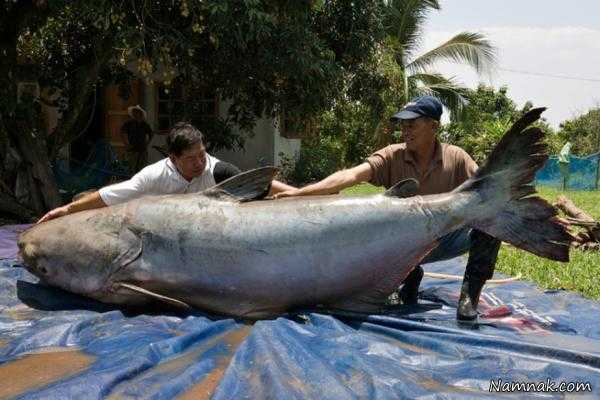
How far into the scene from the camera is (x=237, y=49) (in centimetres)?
931

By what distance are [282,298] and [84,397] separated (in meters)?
1.31

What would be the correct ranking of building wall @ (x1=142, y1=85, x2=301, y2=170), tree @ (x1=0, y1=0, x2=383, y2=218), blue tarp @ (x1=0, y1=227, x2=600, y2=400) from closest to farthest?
blue tarp @ (x1=0, y1=227, x2=600, y2=400) < tree @ (x1=0, y1=0, x2=383, y2=218) < building wall @ (x1=142, y1=85, x2=301, y2=170)

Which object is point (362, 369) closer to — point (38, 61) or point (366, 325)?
point (366, 325)

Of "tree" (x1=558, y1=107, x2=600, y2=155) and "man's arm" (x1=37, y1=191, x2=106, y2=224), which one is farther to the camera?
"tree" (x1=558, y1=107, x2=600, y2=155)

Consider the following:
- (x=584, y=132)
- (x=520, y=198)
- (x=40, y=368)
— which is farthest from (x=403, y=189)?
(x=584, y=132)

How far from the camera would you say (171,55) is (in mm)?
9078

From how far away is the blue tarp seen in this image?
2.47m

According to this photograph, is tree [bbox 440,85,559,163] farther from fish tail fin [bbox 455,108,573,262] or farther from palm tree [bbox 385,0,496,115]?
fish tail fin [bbox 455,108,573,262]

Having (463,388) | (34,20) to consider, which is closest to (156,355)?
(463,388)

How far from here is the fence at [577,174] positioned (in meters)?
18.2

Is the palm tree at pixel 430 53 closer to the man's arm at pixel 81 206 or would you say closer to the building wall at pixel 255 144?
the building wall at pixel 255 144

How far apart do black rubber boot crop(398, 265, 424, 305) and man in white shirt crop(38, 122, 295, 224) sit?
94 cm

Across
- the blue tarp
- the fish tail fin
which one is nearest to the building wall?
the blue tarp

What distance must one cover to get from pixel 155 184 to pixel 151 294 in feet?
3.06
